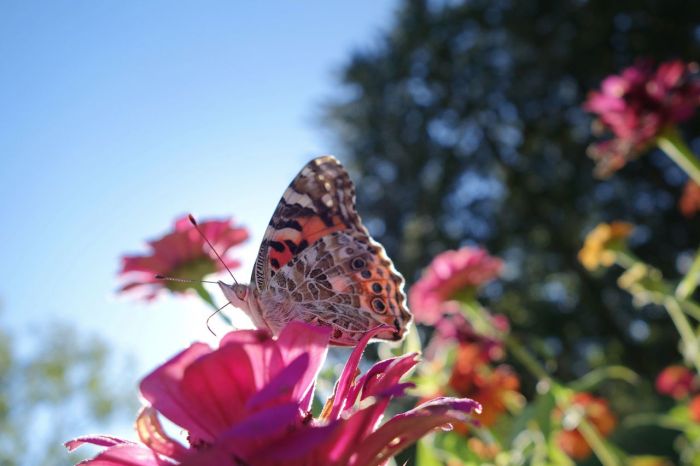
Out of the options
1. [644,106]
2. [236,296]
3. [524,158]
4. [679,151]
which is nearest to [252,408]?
[236,296]

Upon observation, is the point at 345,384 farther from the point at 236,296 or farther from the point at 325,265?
the point at 325,265

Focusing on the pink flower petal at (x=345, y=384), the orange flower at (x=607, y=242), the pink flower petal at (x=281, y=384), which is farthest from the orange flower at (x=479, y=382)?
the pink flower petal at (x=281, y=384)

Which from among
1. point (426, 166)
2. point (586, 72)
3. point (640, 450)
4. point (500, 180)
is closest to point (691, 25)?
point (586, 72)

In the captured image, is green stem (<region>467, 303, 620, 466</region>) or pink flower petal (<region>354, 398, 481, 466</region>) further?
green stem (<region>467, 303, 620, 466</region>)

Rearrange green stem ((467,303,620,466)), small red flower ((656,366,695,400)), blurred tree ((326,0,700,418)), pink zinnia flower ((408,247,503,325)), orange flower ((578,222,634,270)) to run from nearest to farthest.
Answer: green stem ((467,303,620,466)) < orange flower ((578,222,634,270)) < pink zinnia flower ((408,247,503,325)) < small red flower ((656,366,695,400)) < blurred tree ((326,0,700,418))

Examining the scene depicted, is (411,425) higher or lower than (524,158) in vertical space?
lower

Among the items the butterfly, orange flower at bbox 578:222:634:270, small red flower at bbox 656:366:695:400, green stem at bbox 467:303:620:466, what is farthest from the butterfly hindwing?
small red flower at bbox 656:366:695:400

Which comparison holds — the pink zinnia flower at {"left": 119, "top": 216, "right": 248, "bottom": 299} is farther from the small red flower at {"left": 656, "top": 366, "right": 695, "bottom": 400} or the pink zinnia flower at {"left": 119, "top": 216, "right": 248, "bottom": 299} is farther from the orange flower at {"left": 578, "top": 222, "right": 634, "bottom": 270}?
the small red flower at {"left": 656, "top": 366, "right": 695, "bottom": 400}

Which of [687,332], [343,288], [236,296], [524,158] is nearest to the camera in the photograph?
[236,296]
